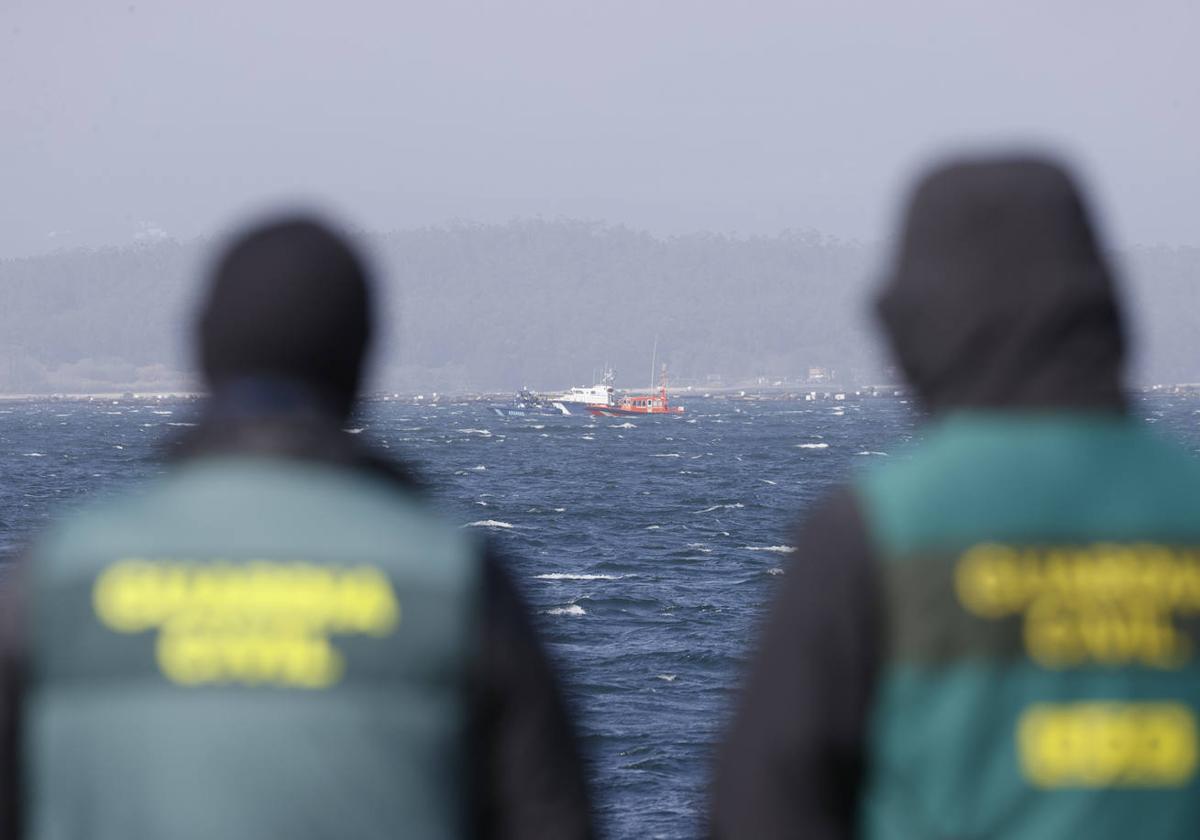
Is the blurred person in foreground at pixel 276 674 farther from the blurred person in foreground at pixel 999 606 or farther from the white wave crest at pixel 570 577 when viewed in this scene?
the white wave crest at pixel 570 577

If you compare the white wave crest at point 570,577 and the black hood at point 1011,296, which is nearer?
the black hood at point 1011,296

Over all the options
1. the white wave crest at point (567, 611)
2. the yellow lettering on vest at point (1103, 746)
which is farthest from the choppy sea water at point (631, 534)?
the yellow lettering on vest at point (1103, 746)

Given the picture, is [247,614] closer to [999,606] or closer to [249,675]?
[249,675]

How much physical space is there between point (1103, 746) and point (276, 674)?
1253mm

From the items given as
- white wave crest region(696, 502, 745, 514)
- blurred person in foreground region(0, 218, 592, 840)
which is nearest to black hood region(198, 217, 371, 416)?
blurred person in foreground region(0, 218, 592, 840)

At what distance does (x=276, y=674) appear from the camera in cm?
263

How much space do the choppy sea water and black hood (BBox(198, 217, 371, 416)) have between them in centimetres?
15

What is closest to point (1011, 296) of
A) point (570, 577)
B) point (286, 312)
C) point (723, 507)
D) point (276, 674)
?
point (286, 312)

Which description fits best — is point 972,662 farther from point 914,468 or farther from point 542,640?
point 542,640

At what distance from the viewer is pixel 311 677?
2.63 m

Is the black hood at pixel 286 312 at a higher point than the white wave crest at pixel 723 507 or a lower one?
higher

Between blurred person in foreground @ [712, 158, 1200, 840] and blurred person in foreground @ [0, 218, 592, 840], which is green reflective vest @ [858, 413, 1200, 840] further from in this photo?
blurred person in foreground @ [0, 218, 592, 840]

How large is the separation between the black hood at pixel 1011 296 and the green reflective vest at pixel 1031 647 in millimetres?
78

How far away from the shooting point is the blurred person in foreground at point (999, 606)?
2.64 metres
